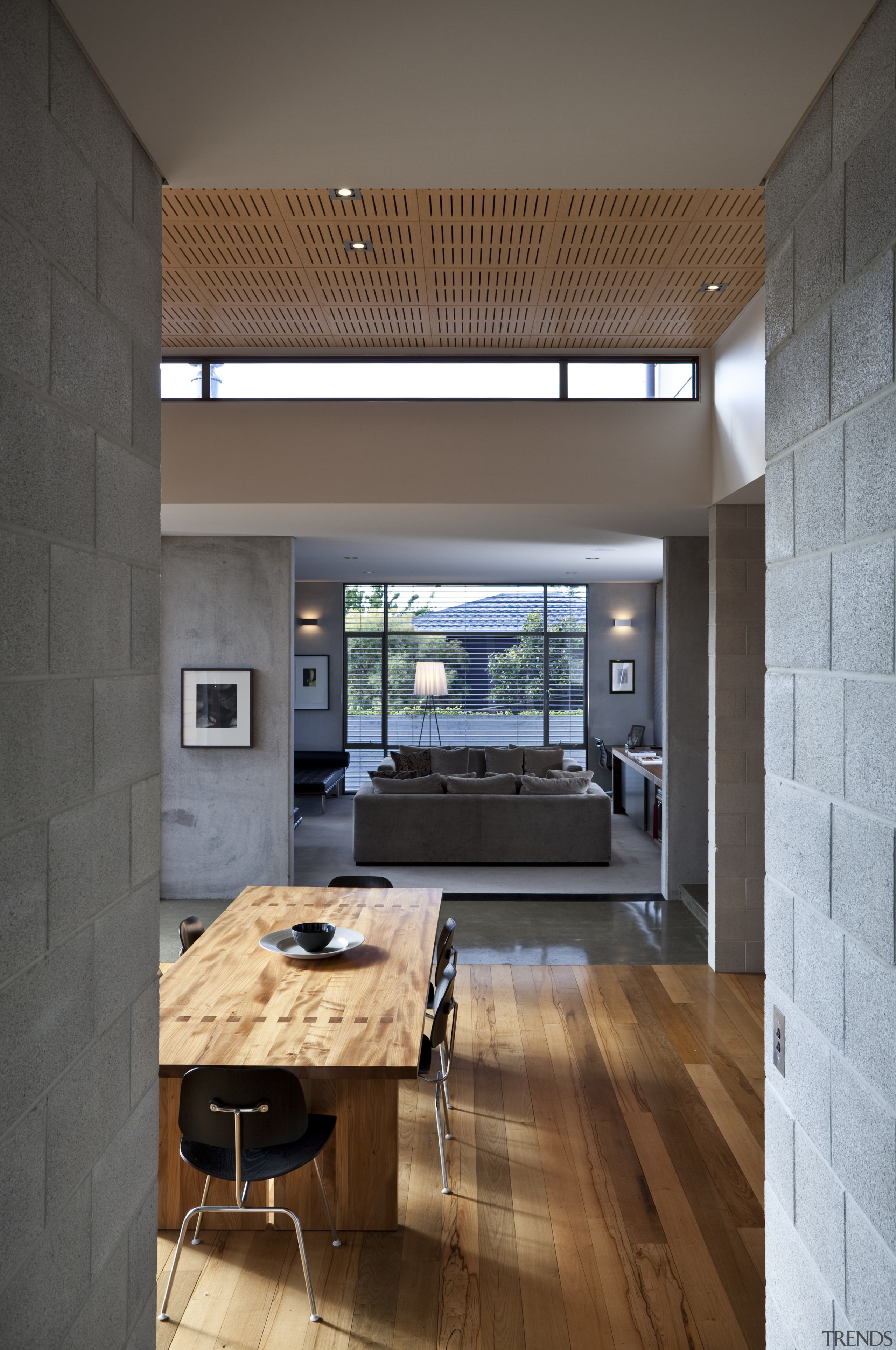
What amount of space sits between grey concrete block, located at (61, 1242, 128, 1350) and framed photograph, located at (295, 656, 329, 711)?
34.2 ft

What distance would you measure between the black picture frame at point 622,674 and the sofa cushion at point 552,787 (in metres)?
4.23

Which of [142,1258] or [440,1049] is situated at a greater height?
[142,1258]

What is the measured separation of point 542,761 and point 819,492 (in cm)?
731

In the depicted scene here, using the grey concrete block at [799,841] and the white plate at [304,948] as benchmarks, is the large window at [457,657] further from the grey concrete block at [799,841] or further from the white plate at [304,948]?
the grey concrete block at [799,841]

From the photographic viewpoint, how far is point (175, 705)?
257 inches

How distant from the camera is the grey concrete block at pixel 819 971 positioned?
1.40 meters

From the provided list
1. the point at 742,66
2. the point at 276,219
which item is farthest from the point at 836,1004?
the point at 276,219

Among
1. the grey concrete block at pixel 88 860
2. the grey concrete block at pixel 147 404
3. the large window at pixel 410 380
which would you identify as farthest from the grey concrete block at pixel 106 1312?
the large window at pixel 410 380

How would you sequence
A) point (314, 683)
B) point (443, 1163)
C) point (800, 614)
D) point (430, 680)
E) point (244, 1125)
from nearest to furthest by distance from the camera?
point (800, 614) < point (244, 1125) < point (443, 1163) < point (430, 680) < point (314, 683)

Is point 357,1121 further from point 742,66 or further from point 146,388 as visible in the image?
point 742,66

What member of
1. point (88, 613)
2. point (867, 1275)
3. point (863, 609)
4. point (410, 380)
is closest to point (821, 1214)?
point (867, 1275)

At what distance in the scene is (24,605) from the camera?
1188 millimetres

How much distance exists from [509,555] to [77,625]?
7350 mm

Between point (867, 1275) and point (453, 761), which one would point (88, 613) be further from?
point (453, 761)
